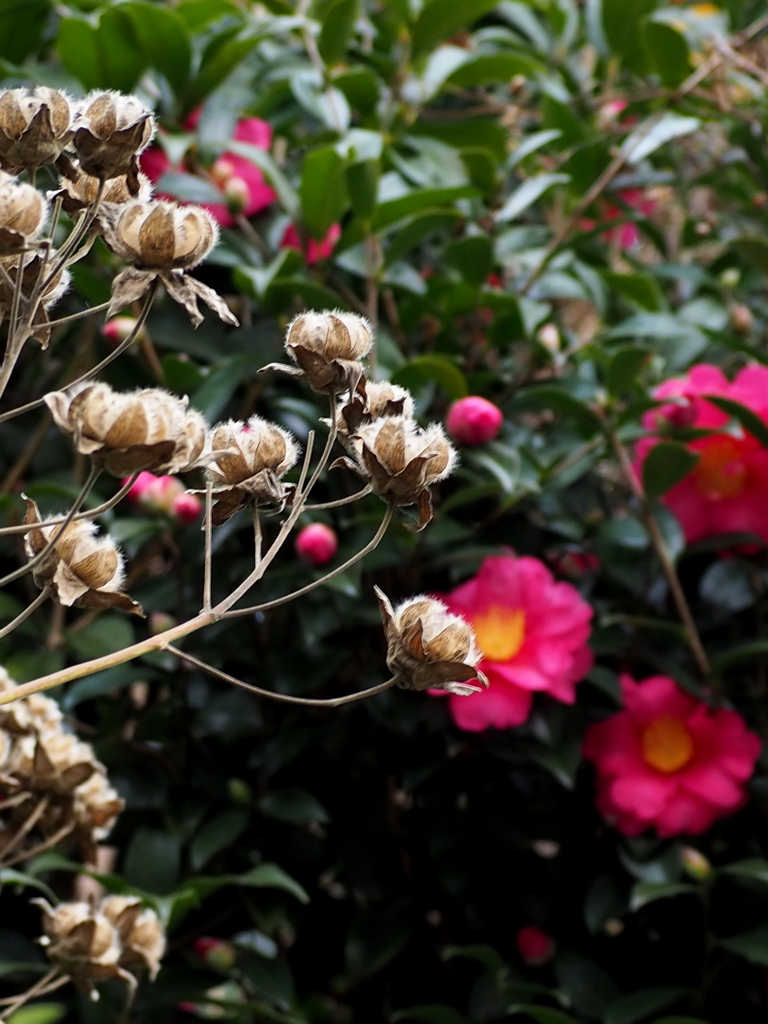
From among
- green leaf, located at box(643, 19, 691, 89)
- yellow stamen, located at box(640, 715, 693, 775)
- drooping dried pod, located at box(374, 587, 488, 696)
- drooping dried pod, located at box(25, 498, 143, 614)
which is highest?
green leaf, located at box(643, 19, 691, 89)

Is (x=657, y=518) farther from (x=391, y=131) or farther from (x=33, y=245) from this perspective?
(x=33, y=245)

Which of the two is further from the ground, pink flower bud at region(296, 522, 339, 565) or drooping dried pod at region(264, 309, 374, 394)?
drooping dried pod at region(264, 309, 374, 394)

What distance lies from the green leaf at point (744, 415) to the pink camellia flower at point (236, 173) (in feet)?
1.37

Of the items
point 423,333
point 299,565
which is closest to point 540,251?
point 423,333

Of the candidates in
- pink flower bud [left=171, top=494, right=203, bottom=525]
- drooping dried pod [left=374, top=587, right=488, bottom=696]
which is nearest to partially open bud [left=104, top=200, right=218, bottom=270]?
drooping dried pod [left=374, top=587, right=488, bottom=696]

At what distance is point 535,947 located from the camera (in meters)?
0.85

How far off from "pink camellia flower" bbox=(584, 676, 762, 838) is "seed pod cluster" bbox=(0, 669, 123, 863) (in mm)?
405

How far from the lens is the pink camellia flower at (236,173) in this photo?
36.4 inches

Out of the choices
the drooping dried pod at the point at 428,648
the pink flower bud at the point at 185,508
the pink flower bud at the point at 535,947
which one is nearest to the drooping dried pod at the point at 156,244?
the drooping dried pod at the point at 428,648

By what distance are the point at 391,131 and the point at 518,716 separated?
1.90ft

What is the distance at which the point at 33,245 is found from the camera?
1.17 ft

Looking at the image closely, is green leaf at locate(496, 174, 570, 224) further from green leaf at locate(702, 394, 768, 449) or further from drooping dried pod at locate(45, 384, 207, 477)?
drooping dried pod at locate(45, 384, 207, 477)

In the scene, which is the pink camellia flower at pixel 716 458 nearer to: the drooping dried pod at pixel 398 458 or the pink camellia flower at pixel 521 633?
the pink camellia flower at pixel 521 633

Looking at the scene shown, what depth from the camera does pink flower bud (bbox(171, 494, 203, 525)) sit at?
0.80 m
